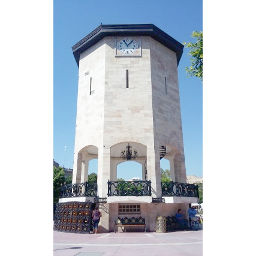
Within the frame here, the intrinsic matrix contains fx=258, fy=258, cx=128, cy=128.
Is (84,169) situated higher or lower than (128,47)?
lower

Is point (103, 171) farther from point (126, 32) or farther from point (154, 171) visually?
point (126, 32)

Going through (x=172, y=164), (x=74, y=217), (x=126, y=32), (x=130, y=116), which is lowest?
(x=74, y=217)

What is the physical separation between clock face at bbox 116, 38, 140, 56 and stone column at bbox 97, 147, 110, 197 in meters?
7.07

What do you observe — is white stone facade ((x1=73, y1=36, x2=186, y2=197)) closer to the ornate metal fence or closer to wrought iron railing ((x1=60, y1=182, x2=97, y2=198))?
wrought iron railing ((x1=60, y1=182, x2=97, y2=198))

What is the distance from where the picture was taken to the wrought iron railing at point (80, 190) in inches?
615

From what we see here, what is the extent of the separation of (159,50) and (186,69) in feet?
27.6

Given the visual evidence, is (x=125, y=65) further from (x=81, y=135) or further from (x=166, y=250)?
(x=166, y=250)

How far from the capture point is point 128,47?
18.5 m

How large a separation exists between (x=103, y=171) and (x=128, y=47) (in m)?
9.01

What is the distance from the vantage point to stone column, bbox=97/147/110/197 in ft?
50.4

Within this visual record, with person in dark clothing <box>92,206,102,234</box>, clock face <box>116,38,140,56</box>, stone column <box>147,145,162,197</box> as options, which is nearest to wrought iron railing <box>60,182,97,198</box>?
person in dark clothing <box>92,206,102,234</box>

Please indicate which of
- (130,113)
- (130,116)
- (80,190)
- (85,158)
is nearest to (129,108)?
(130,113)
